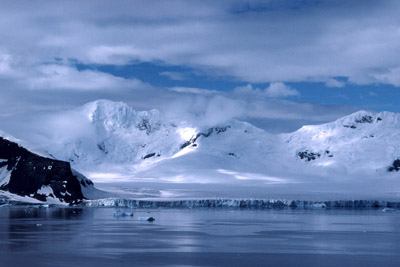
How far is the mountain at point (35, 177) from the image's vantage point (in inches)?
5319

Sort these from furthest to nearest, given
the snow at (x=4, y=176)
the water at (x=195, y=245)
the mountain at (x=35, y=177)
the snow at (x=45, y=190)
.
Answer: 1. the snow at (x=4, y=176)
2. the snow at (x=45, y=190)
3. the mountain at (x=35, y=177)
4. the water at (x=195, y=245)

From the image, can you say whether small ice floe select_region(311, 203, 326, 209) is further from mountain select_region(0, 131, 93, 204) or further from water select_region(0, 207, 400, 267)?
water select_region(0, 207, 400, 267)

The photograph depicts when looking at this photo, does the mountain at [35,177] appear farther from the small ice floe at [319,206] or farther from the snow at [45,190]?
the small ice floe at [319,206]

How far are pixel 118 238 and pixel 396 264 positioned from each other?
859 inches

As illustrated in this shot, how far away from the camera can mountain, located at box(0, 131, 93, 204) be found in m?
135

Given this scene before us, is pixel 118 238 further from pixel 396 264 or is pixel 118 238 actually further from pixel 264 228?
pixel 396 264

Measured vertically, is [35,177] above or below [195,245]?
above

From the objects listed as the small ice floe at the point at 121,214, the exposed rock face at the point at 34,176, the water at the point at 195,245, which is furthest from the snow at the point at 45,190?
the water at the point at 195,245

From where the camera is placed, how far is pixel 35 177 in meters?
140

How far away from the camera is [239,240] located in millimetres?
49750

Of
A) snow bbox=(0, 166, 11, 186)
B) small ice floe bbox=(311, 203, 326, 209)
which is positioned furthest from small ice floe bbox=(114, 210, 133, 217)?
snow bbox=(0, 166, 11, 186)

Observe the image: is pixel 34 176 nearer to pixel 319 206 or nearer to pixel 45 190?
pixel 45 190

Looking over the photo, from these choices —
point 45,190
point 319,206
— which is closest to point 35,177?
point 45,190

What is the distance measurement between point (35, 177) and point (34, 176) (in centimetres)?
34
